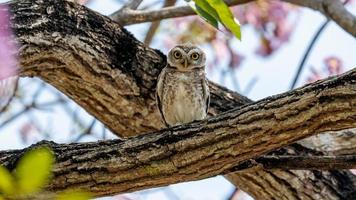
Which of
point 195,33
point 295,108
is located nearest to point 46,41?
point 295,108

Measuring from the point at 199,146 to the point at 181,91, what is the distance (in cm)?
94

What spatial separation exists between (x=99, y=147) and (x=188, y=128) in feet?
0.91

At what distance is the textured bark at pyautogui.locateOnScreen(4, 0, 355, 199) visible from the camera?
231 cm

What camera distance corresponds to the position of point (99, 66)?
252cm

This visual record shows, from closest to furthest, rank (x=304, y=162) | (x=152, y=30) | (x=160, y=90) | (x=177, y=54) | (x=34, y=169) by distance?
(x=34, y=169), (x=304, y=162), (x=160, y=90), (x=177, y=54), (x=152, y=30)

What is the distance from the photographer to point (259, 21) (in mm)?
3963

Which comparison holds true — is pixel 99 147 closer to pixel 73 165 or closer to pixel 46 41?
pixel 73 165

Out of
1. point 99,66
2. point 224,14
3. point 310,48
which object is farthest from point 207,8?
point 310,48

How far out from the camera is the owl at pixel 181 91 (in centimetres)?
273

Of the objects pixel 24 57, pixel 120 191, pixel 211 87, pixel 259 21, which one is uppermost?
pixel 259 21

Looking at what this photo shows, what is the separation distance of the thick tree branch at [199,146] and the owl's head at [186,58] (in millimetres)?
931

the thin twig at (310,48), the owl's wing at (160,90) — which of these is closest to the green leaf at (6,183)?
the owl's wing at (160,90)

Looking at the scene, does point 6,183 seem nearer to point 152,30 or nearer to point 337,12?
point 337,12

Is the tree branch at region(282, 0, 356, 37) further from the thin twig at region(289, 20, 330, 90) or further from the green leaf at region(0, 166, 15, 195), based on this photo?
the green leaf at region(0, 166, 15, 195)
